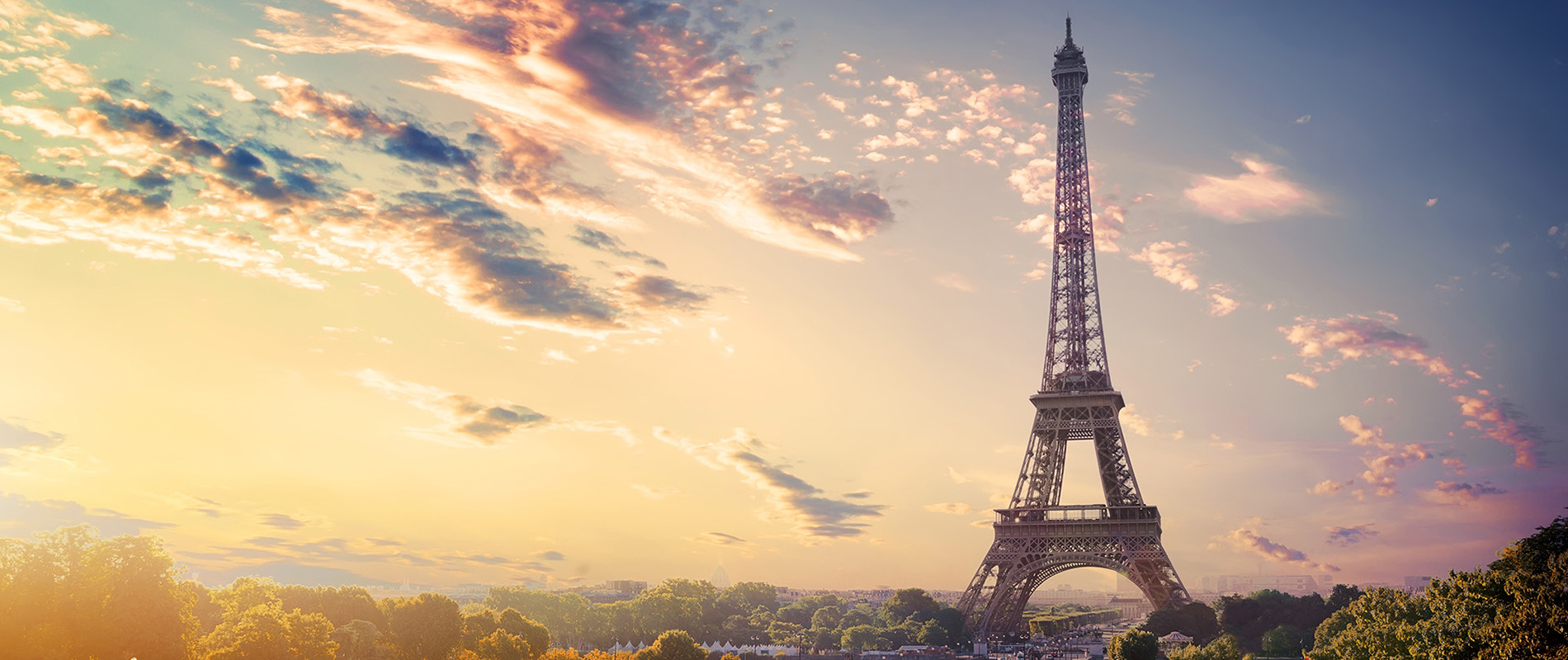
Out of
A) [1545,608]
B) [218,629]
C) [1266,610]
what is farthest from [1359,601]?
[218,629]

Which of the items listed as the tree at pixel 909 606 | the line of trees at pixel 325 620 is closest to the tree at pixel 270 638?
the line of trees at pixel 325 620

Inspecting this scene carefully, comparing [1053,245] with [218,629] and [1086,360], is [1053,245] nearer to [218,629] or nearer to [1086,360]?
[1086,360]

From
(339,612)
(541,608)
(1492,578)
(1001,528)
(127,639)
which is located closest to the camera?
(1492,578)

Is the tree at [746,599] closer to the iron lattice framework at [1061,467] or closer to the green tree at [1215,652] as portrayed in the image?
the iron lattice framework at [1061,467]

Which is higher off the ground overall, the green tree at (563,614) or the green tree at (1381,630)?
the green tree at (1381,630)

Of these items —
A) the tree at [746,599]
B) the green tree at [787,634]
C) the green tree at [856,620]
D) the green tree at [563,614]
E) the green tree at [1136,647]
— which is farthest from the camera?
the tree at [746,599]

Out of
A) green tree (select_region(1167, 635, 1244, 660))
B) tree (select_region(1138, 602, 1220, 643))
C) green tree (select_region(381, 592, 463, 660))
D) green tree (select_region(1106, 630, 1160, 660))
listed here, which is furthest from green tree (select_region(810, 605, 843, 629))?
green tree (select_region(381, 592, 463, 660))
